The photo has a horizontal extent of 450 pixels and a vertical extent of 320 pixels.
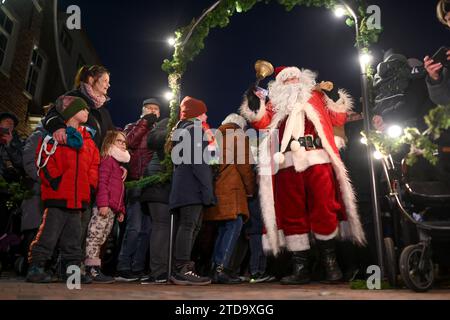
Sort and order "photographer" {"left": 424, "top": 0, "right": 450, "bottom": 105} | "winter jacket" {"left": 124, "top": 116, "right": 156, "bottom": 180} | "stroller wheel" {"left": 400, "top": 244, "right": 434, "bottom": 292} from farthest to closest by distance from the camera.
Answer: "winter jacket" {"left": 124, "top": 116, "right": 156, "bottom": 180} → "photographer" {"left": 424, "top": 0, "right": 450, "bottom": 105} → "stroller wheel" {"left": 400, "top": 244, "right": 434, "bottom": 292}

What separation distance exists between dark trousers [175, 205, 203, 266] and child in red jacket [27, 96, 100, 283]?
2.80 ft

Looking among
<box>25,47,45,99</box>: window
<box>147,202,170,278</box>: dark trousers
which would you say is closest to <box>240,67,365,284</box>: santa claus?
<box>147,202,170,278</box>: dark trousers

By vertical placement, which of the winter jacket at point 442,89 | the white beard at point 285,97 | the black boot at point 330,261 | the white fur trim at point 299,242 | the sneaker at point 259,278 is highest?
the white beard at point 285,97

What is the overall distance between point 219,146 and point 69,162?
1.63 meters

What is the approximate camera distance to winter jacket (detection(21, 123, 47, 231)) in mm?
4004

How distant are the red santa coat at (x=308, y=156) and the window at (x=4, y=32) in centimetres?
863

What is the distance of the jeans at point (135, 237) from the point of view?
420 cm

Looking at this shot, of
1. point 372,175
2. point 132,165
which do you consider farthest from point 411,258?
point 132,165

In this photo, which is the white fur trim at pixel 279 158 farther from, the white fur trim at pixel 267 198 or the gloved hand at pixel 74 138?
the gloved hand at pixel 74 138

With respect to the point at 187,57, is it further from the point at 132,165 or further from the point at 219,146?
the point at 132,165

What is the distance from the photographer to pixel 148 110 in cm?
512

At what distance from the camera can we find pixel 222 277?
3.84m

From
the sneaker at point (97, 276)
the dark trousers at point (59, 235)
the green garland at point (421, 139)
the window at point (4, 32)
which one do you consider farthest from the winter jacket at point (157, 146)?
the window at point (4, 32)

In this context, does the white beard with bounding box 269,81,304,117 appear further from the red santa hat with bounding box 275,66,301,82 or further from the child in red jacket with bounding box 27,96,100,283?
the child in red jacket with bounding box 27,96,100,283
